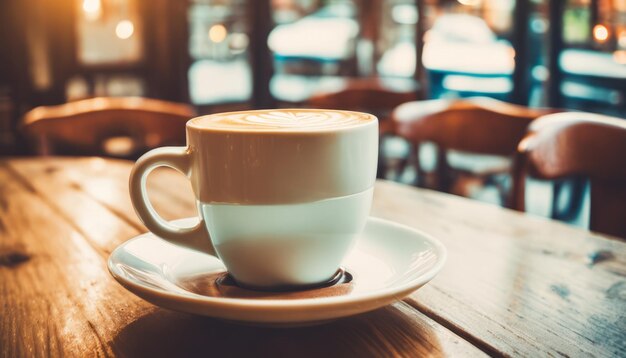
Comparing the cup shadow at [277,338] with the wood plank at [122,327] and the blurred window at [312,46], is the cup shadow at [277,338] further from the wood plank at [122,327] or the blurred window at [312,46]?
the blurred window at [312,46]

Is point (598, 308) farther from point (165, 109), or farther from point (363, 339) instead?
point (165, 109)

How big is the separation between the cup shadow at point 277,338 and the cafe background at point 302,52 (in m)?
2.81

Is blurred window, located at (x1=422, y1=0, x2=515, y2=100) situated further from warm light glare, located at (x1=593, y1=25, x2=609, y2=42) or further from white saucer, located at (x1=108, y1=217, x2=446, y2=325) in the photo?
white saucer, located at (x1=108, y1=217, x2=446, y2=325)

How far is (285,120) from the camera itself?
51 centimetres

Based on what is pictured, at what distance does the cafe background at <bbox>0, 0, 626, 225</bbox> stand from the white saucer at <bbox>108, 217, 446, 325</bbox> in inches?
106

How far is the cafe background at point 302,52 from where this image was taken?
3.24 meters

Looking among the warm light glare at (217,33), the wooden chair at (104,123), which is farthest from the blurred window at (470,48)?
the wooden chair at (104,123)

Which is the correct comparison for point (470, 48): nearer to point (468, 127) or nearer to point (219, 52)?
point (219, 52)

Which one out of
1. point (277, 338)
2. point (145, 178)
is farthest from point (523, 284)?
point (145, 178)

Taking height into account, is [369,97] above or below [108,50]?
below

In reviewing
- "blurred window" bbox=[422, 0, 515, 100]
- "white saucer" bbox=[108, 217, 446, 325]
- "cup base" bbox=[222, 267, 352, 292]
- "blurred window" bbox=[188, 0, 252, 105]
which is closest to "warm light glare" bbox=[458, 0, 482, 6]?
"blurred window" bbox=[422, 0, 515, 100]

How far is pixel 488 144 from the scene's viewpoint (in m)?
1.65

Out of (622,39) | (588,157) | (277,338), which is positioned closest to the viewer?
(277,338)

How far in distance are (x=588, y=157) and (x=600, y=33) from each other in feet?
7.81
